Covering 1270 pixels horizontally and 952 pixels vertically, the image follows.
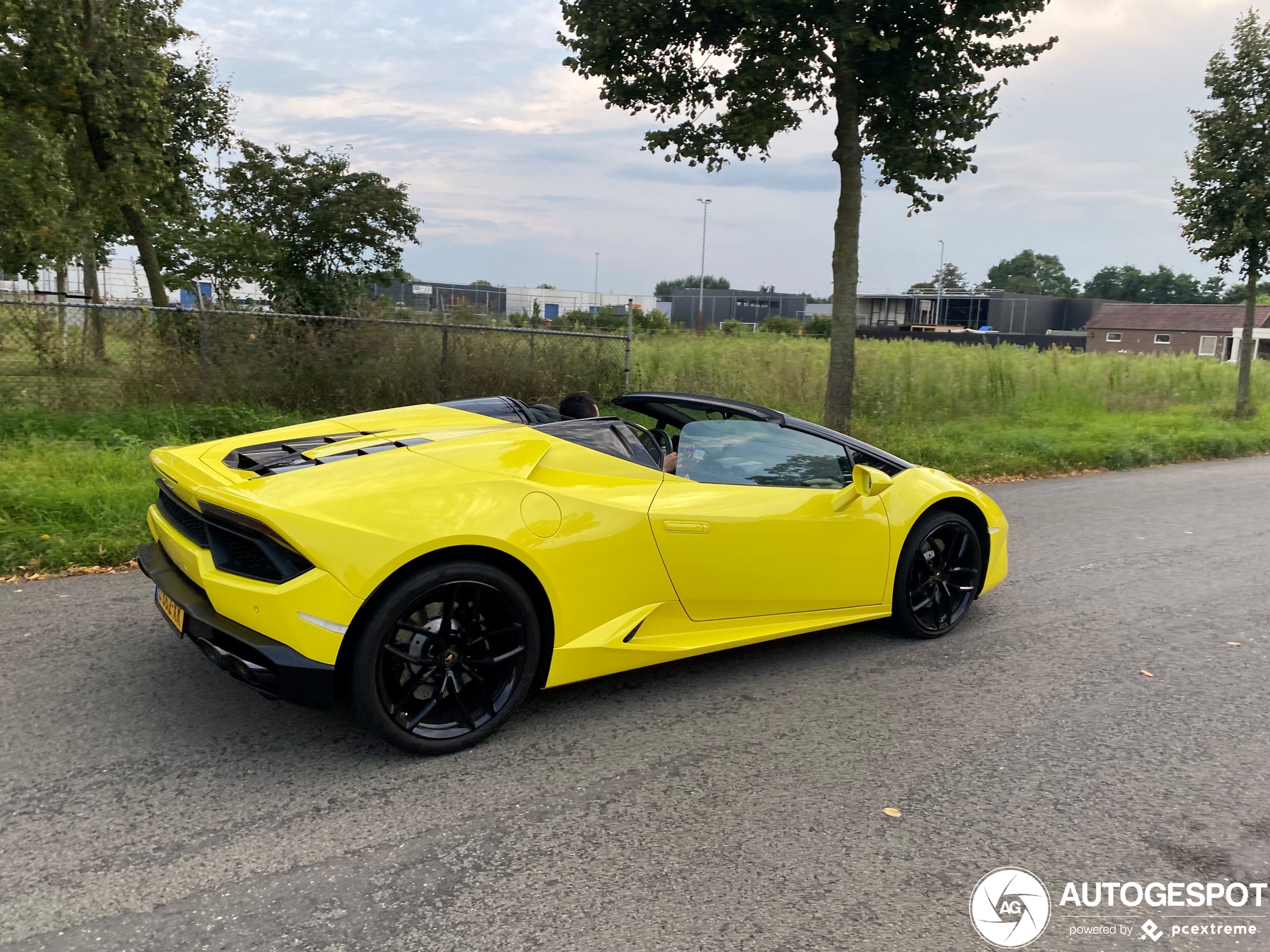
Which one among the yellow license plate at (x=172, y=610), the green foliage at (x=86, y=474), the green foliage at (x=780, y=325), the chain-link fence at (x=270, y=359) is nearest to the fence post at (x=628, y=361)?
the chain-link fence at (x=270, y=359)

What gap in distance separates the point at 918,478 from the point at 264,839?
3.52 m

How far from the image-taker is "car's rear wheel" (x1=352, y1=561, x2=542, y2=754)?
3025mm

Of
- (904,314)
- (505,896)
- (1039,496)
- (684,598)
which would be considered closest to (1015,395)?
(1039,496)

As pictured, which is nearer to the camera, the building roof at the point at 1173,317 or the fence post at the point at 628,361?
the fence post at the point at 628,361

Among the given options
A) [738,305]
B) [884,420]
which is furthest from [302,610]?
[738,305]

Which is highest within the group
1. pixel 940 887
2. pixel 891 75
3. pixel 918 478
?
pixel 891 75

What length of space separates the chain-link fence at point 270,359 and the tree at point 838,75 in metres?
3.17

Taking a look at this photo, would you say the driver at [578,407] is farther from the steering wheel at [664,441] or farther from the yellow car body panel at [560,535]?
the yellow car body panel at [560,535]

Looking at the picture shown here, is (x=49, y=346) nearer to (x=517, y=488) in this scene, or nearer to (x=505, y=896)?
(x=517, y=488)

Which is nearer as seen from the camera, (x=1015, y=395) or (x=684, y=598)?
(x=684, y=598)

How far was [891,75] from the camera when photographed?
408 inches

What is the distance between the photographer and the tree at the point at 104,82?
1222 cm

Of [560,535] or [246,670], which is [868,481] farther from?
[246,670]

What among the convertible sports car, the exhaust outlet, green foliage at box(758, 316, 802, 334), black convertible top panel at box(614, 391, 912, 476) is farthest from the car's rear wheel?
green foliage at box(758, 316, 802, 334)
